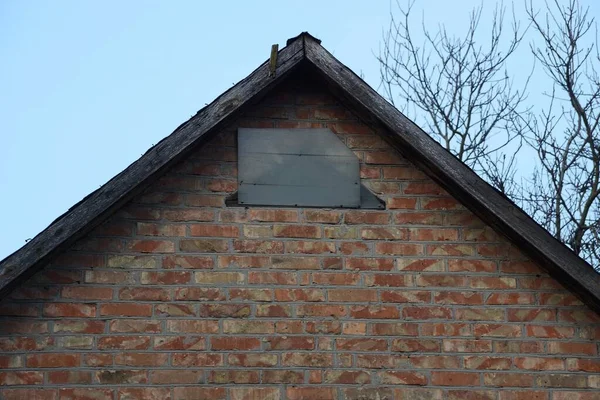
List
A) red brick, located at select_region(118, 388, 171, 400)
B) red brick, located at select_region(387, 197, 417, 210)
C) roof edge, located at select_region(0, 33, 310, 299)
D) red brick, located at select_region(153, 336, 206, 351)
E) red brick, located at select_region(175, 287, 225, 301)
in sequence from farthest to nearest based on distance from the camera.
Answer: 1. red brick, located at select_region(387, 197, 417, 210)
2. red brick, located at select_region(175, 287, 225, 301)
3. red brick, located at select_region(153, 336, 206, 351)
4. red brick, located at select_region(118, 388, 171, 400)
5. roof edge, located at select_region(0, 33, 310, 299)

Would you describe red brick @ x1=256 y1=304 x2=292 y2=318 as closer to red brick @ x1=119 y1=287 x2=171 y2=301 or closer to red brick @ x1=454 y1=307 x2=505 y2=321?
red brick @ x1=119 y1=287 x2=171 y2=301

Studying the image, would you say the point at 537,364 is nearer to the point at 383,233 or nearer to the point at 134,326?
the point at 383,233

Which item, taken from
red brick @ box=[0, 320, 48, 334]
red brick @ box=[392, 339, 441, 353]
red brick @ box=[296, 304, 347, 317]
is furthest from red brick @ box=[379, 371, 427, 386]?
red brick @ box=[0, 320, 48, 334]

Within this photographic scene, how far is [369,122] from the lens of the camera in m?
5.95

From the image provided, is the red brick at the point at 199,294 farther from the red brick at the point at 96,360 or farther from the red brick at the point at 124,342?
the red brick at the point at 96,360

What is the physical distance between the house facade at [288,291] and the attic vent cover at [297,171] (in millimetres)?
56

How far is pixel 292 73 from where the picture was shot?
5.99m

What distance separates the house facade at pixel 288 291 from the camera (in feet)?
17.5

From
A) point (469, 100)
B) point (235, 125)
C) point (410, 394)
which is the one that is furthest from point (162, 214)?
point (469, 100)

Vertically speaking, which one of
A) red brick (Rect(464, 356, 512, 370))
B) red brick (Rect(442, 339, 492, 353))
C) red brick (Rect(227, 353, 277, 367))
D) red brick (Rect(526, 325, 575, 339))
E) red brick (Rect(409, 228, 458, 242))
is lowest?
red brick (Rect(464, 356, 512, 370))

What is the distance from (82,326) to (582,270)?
301cm

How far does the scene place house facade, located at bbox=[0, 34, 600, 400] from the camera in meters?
5.32

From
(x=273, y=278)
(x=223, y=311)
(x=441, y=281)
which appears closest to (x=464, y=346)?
(x=441, y=281)

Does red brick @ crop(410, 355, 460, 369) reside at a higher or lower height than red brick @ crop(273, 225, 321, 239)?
lower
